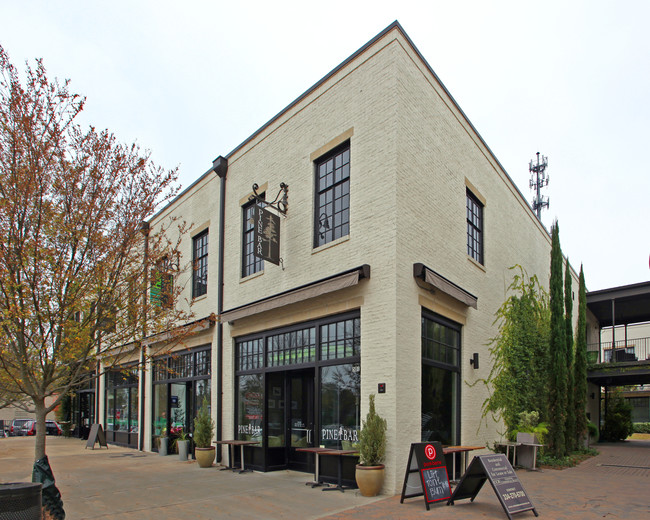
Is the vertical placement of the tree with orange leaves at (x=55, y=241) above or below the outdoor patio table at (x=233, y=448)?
above

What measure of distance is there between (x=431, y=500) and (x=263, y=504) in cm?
272

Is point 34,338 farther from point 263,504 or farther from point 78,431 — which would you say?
point 78,431

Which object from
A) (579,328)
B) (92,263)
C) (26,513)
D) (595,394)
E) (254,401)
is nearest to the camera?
(26,513)

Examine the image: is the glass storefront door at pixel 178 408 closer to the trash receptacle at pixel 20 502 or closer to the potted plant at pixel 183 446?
the potted plant at pixel 183 446

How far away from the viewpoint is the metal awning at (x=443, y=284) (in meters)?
10.6

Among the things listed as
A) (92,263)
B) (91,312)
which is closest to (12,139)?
(92,263)

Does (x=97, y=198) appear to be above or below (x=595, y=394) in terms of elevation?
above

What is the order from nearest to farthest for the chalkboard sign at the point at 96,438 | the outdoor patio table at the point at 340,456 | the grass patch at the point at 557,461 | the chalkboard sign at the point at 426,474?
the chalkboard sign at the point at 426,474, the outdoor patio table at the point at 340,456, the grass patch at the point at 557,461, the chalkboard sign at the point at 96,438

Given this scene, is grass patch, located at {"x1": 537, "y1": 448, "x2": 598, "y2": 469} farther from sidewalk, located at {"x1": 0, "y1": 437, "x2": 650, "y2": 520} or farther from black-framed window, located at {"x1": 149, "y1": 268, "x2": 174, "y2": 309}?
black-framed window, located at {"x1": 149, "y1": 268, "x2": 174, "y2": 309}

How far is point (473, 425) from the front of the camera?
43.2 ft

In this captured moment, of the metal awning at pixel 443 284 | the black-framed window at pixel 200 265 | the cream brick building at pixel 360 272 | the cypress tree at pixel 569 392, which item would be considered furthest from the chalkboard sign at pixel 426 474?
the black-framed window at pixel 200 265

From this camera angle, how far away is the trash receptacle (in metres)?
5.86

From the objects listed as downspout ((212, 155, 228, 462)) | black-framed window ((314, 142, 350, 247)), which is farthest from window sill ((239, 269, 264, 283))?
black-framed window ((314, 142, 350, 247))

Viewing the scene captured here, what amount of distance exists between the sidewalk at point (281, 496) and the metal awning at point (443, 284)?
3768mm
